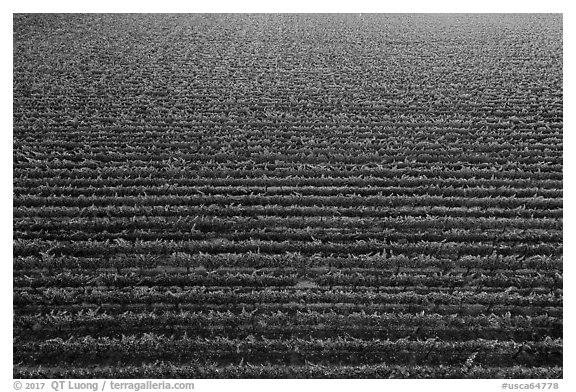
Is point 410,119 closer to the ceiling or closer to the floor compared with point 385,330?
closer to the ceiling

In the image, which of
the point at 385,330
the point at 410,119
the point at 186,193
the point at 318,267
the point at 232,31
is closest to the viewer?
the point at 385,330

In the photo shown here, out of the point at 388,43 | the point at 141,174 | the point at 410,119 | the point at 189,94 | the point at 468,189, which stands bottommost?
the point at 468,189

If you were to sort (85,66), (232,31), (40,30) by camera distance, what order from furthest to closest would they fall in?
(232,31)
(40,30)
(85,66)

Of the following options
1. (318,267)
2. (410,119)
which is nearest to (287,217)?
(318,267)

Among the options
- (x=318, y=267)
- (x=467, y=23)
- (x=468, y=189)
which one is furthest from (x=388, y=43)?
(x=318, y=267)

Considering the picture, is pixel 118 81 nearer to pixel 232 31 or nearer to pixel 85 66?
pixel 85 66

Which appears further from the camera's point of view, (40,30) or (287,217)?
(40,30)

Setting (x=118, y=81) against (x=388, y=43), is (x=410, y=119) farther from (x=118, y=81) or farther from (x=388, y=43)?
(x=118, y=81)
